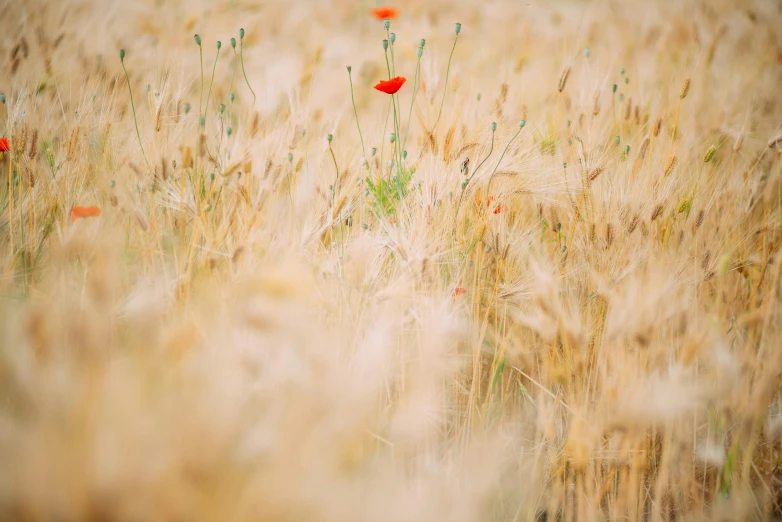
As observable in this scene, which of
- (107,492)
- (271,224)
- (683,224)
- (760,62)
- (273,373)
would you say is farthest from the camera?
(760,62)

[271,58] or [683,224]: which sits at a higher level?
[271,58]

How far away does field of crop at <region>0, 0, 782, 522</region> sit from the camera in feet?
1.11

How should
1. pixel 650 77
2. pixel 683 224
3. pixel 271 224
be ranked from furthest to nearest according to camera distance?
pixel 650 77 < pixel 683 224 < pixel 271 224

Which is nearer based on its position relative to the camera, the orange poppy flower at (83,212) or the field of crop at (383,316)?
the field of crop at (383,316)

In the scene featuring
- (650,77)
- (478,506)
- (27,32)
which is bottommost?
(478,506)

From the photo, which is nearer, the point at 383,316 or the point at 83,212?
the point at 383,316

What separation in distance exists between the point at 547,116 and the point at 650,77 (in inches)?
27.9

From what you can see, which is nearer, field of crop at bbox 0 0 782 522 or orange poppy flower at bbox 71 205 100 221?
field of crop at bbox 0 0 782 522

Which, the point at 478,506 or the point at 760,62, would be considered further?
the point at 760,62

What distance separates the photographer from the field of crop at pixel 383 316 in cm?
34

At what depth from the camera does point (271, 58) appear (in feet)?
7.60

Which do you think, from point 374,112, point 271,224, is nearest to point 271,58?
point 374,112

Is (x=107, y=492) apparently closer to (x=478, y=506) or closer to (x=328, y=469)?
(x=328, y=469)

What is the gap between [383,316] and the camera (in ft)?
2.19
